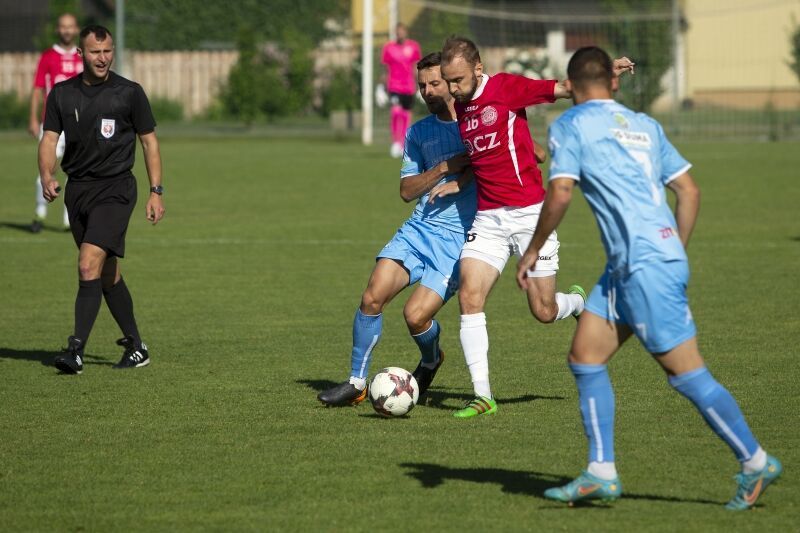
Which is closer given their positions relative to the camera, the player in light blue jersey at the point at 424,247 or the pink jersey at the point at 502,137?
the pink jersey at the point at 502,137

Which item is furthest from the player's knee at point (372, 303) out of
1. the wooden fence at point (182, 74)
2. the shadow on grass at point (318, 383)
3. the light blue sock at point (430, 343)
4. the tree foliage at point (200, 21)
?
the tree foliage at point (200, 21)

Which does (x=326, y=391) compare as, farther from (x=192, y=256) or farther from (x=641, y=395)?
(x=192, y=256)

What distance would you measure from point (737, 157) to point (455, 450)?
21.9m

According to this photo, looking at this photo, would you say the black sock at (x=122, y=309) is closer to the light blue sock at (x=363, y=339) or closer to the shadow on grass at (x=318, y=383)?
the shadow on grass at (x=318, y=383)

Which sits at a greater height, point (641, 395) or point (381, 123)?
point (381, 123)

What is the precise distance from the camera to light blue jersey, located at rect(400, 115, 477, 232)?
7789 mm

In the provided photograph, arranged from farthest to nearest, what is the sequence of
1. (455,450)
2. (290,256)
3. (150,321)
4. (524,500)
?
(290,256) → (150,321) → (455,450) → (524,500)

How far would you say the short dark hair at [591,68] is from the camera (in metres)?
5.56

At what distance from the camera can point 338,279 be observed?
13.1 metres

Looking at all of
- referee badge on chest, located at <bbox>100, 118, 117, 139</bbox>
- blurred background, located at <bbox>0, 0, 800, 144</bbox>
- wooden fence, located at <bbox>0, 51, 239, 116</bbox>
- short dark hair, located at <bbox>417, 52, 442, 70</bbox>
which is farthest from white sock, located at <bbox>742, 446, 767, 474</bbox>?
wooden fence, located at <bbox>0, 51, 239, 116</bbox>

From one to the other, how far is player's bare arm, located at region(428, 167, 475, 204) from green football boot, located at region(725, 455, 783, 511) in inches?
101

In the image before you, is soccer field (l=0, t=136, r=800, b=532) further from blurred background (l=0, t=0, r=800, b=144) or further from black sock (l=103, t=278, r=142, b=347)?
blurred background (l=0, t=0, r=800, b=144)

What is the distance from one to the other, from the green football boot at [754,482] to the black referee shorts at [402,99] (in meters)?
23.3

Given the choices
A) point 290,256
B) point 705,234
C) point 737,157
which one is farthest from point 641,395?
point 737,157
